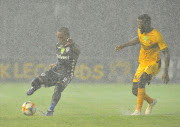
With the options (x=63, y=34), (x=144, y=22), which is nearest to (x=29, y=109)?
(x=63, y=34)

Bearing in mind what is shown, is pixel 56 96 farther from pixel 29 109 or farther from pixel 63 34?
pixel 63 34

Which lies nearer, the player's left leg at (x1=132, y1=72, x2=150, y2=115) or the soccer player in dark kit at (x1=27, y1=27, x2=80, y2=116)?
the player's left leg at (x1=132, y1=72, x2=150, y2=115)

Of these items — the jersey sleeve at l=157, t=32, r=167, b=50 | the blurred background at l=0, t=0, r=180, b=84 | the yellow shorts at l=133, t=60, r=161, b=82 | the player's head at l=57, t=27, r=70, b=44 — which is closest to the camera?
the jersey sleeve at l=157, t=32, r=167, b=50

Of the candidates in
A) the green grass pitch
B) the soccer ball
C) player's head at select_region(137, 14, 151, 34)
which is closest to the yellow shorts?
player's head at select_region(137, 14, 151, 34)

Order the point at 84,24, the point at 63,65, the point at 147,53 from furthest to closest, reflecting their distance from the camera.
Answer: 1. the point at 84,24
2. the point at 63,65
3. the point at 147,53

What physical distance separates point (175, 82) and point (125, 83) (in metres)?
2.04

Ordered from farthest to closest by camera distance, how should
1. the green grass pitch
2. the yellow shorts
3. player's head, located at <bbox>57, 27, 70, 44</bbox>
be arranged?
player's head, located at <bbox>57, 27, 70, 44</bbox> → the yellow shorts → the green grass pitch

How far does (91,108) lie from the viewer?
10555 millimetres

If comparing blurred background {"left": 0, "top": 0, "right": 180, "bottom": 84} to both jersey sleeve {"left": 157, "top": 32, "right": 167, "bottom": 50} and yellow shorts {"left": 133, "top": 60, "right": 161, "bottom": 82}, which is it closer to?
yellow shorts {"left": 133, "top": 60, "right": 161, "bottom": 82}

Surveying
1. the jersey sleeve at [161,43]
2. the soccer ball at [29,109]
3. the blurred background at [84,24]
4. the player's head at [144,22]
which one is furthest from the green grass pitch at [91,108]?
the blurred background at [84,24]

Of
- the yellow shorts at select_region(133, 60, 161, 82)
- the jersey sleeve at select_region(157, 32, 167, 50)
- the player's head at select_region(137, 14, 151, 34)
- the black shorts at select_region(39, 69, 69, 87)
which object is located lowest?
the black shorts at select_region(39, 69, 69, 87)

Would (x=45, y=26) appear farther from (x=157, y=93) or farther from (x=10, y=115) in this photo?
(x=10, y=115)

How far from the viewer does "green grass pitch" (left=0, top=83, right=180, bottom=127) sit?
760 centimetres

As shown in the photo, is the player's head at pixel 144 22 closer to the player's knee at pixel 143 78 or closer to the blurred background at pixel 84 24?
the player's knee at pixel 143 78
